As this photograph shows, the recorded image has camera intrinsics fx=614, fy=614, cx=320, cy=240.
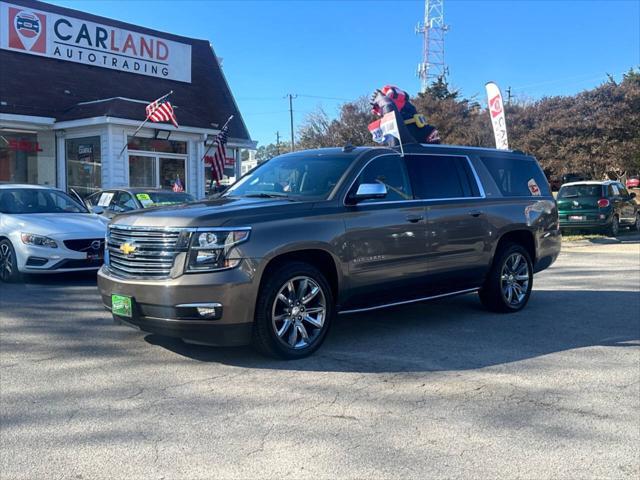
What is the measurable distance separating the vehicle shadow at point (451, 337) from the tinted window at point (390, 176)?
146 cm

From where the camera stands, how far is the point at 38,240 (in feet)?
29.3

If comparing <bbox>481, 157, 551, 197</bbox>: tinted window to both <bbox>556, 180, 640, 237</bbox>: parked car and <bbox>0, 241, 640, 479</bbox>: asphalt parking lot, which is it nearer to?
<bbox>0, 241, 640, 479</bbox>: asphalt parking lot

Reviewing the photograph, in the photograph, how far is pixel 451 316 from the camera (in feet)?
24.3

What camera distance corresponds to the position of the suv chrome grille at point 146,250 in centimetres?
498

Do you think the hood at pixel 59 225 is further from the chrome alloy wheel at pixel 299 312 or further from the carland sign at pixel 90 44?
the carland sign at pixel 90 44

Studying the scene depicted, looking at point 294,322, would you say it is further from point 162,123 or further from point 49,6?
point 49,6

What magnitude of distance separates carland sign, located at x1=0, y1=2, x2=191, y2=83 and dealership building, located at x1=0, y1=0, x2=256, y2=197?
32 mm

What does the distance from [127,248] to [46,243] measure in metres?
4.33

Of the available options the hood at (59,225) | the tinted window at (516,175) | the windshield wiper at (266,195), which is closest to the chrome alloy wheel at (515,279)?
the tinted window at (516,175)

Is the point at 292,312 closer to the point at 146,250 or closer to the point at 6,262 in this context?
the point at 146,250

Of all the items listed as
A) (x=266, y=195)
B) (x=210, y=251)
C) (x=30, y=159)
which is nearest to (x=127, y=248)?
(x=210, y=251)

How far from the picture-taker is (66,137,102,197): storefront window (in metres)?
18.7

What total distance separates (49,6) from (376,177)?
1762 cm

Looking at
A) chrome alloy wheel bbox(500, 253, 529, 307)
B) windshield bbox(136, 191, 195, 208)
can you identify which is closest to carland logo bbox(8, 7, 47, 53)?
windshield bbox(136, 191, 195, 208)
